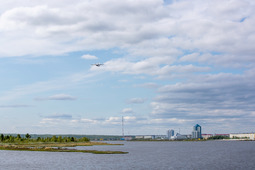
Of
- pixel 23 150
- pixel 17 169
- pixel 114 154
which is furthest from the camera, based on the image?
pixel 23 150

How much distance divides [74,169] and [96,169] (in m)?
7.03

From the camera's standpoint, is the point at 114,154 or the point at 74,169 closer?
the point at 74,169

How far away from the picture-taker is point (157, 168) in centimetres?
10712

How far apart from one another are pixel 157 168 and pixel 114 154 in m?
63.8

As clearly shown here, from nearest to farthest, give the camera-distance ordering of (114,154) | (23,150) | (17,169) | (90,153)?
(17,169), (114,154), (90,153), (23,150)

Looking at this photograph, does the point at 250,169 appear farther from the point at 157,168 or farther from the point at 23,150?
the point at 23,150

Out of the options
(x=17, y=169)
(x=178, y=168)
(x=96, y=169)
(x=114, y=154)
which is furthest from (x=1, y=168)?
(x=114, y=154)

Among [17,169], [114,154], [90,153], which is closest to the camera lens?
[17,169]

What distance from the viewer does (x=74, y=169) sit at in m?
103

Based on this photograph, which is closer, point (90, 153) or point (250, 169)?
point (250, 169)

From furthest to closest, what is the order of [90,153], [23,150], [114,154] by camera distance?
[23,150]
[90,153]
[114,154]

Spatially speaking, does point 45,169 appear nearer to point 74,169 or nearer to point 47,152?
point 74,169

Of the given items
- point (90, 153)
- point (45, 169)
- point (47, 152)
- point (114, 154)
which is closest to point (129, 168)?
point (45, 169)

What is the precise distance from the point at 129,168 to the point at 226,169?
3198cm
